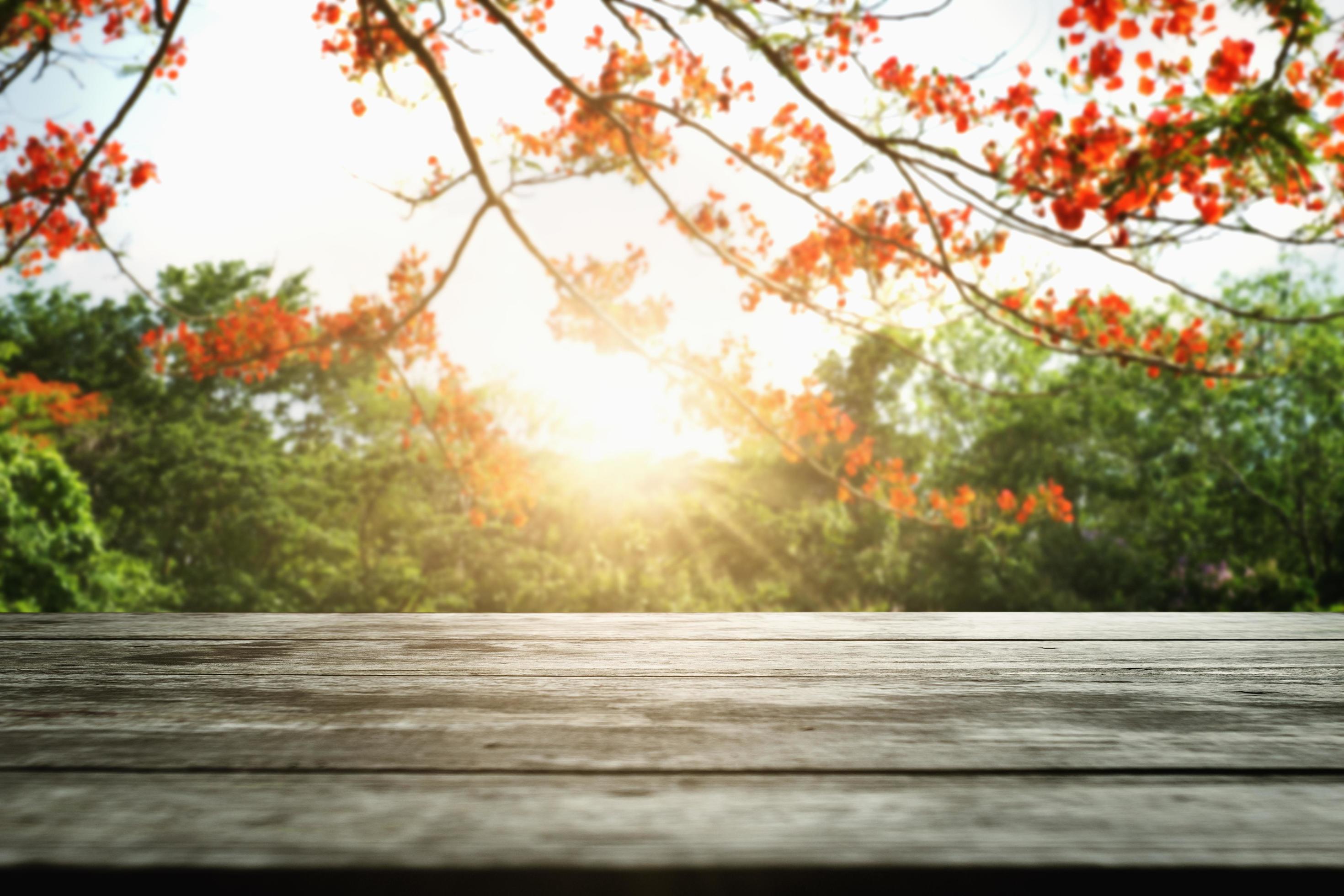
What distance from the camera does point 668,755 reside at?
589 mm

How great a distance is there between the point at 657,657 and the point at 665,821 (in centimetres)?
51

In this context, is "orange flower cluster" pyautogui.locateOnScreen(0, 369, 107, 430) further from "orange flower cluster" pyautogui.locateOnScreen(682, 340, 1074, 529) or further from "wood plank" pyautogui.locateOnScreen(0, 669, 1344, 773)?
"wood plank" pyautogui.locateOnScreen(0, 669, 1344, 773)

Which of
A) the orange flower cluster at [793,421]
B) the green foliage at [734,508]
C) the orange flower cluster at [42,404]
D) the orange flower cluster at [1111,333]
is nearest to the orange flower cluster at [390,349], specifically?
the orange flower cluster at [793,421]

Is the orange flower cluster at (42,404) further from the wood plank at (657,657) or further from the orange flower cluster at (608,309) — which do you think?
the wood plank at (657,657)

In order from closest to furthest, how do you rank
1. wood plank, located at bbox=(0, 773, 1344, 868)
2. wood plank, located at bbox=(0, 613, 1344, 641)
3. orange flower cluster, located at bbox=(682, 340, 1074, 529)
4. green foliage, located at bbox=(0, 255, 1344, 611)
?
wood plank, located at bbox=(0, 773, 1344, 868) → wood plank, located at bbox=(0, 613, 1344, 641) → orange flower cluster, located at bbox=(682, 340, 1074, 529) → green foliage, located at bbox=(0, 255, 1344, 611)

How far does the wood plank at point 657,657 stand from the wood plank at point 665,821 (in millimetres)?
341

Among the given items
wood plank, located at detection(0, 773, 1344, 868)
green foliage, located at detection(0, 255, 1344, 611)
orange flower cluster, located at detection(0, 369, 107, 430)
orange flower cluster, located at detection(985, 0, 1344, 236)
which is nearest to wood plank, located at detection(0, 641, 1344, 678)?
wood plank, located at detection(0, 773, 1344, 868)

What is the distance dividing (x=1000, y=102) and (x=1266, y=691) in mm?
3482

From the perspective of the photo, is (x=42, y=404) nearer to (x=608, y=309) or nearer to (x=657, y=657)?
(x=608, y=309)

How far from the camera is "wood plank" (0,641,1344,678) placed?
0.91 m

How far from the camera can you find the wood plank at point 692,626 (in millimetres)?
1158

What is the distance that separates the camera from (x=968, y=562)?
1023 cm

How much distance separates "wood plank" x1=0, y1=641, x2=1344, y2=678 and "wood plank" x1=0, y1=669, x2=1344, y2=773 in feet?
0.13

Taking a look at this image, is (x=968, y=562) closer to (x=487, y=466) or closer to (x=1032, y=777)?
(x=487, y=466)
